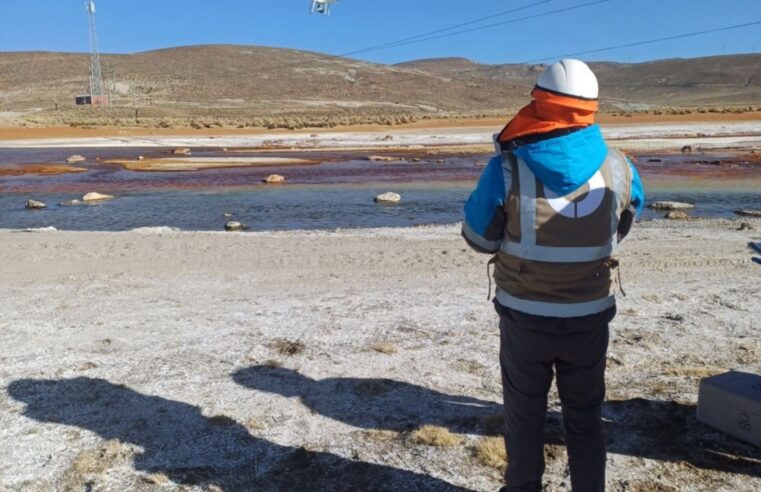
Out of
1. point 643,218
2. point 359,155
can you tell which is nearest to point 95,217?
point 643,218

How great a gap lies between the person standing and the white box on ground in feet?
4.22

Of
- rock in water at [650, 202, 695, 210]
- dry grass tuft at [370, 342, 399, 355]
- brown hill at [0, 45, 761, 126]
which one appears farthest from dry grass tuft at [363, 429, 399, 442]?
brown hill at [0, 45, 761, 126]

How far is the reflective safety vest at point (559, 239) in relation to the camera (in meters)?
2.90

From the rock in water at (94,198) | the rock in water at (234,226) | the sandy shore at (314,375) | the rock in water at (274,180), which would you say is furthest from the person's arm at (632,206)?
the rock in water at (274,180)

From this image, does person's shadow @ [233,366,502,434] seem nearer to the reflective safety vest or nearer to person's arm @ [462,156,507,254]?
the reflective safety vest

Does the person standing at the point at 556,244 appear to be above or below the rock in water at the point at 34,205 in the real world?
above

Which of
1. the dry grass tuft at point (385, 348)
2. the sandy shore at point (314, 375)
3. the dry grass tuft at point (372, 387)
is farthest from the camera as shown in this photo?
the dry grass tuft at point (385, 348)

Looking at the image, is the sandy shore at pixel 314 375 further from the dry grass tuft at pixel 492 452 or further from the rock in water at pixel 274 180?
the rock in water at pixel 274 180

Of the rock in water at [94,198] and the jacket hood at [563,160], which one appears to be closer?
the jacket hood at [563,160]

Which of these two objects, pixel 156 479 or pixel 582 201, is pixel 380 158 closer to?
pixel 156 479

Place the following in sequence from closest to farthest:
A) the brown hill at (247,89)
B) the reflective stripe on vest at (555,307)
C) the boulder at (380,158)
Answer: the reflective stripe on vest at (555,307)
the boulder at (380,158)
the brown hill at (247,89)

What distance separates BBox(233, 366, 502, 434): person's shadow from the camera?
4.42m

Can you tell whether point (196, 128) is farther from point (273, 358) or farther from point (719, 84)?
point (719, 84)

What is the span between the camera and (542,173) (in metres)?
2.87
